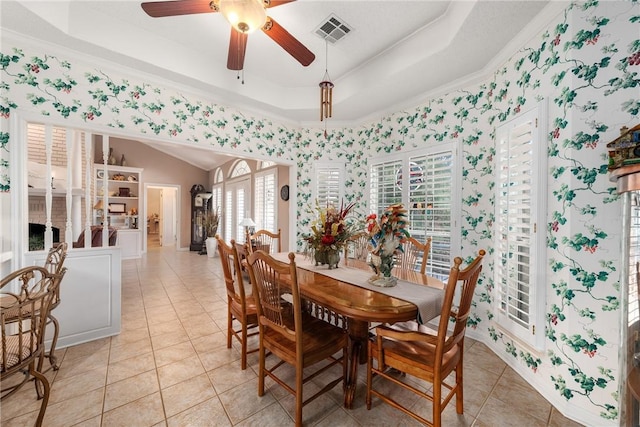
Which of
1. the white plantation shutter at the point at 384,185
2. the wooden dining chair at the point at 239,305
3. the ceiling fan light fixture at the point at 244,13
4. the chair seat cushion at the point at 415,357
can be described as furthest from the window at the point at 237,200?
the chair seat cushion at the point at 415,357

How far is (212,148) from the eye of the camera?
10.7 ft

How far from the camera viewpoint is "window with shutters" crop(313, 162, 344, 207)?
13.4ft

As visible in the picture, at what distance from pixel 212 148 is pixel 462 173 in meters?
3.07

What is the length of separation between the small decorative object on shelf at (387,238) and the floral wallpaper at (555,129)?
112 centimetres

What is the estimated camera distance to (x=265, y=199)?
5.62 m

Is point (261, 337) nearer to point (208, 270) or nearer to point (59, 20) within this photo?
point (59, 20)

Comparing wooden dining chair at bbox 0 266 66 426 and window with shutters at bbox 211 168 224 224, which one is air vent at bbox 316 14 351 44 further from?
window with shutters at bbox 211 168 224 224

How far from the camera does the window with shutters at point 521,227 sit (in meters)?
1.87

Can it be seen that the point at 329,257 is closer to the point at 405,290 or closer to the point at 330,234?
the point at 330,234

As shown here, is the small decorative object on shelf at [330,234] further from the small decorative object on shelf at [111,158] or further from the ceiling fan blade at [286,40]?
the small decorative object on shelf at [111,158]

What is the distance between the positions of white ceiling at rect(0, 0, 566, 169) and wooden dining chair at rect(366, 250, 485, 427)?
6.21 ft

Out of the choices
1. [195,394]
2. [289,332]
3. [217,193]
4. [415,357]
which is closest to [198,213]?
[217,193]

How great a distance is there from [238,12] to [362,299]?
1857mm

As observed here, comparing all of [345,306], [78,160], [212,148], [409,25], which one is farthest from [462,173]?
[78,160]
